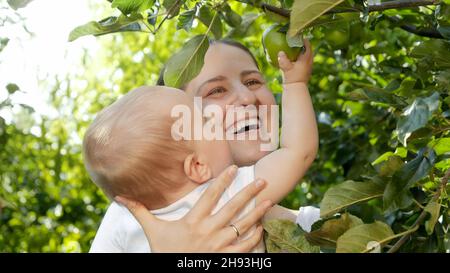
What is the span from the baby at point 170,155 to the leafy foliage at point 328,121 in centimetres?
7

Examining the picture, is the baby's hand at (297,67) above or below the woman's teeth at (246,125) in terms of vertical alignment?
above

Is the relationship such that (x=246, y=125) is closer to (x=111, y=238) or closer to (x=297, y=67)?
(x=297, y=67)

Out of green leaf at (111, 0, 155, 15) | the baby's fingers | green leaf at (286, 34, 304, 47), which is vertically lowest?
the baby's fingers

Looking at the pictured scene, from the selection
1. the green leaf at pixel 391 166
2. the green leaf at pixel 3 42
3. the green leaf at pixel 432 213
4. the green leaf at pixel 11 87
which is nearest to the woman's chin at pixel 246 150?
the green leaf at pixel 391 166

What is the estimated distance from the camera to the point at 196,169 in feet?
4.42

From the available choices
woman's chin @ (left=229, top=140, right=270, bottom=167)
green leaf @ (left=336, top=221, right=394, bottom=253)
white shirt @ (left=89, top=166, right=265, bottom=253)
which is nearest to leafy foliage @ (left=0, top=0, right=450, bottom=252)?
green leaf @ (left=336, top=221, right=394, bottom=253)

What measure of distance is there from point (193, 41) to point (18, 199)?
2.84 m

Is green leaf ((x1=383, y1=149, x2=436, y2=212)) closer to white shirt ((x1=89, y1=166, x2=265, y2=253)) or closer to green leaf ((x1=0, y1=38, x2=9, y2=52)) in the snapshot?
white shirt ((x1=89, y1=166, x2=265, y2=253))

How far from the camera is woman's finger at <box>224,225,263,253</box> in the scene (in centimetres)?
125

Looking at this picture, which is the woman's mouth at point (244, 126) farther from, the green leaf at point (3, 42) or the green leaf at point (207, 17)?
the green leaf at point (3, 42)

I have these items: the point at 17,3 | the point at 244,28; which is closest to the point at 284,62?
the point at 17,3

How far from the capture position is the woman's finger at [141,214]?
1295 mm

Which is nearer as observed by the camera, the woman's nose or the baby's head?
the baby's head
